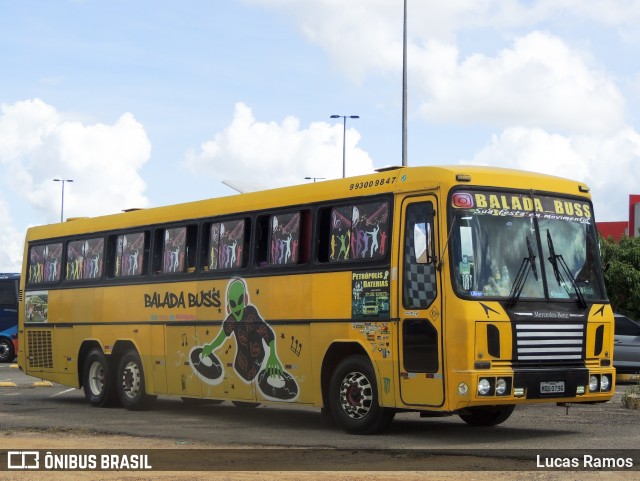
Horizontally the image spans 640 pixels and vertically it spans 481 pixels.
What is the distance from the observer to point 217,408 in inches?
830

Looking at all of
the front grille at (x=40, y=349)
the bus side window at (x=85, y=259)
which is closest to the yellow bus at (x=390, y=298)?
the bus side window at (x=85, y=259)

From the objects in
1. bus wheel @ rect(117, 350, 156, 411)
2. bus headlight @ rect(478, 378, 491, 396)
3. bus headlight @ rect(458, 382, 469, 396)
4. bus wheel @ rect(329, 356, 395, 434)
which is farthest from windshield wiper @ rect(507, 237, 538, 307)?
bus wheel @ rect(117, 350, 156, 411)

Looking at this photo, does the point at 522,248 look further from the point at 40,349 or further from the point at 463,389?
the point at 40,349

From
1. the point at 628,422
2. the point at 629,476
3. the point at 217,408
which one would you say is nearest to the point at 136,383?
the point at 217,408

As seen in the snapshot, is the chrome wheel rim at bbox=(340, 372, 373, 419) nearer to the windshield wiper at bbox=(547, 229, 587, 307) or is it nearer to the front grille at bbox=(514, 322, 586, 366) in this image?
the front grille at bbox=(514, 322, 586, 366)

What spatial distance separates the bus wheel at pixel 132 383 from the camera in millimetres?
20203

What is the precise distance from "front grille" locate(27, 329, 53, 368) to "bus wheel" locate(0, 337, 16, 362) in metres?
16.2

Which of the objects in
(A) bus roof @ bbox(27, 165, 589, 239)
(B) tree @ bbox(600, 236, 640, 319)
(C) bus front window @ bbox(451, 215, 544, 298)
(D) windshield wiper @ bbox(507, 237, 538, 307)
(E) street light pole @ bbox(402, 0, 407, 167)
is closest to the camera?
(C) bus front window @ bbox(451, 215, 544, 298)

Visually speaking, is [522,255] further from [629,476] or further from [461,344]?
[629,476]

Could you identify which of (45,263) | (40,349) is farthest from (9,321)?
(40,349)

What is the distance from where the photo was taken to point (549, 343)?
1440 cm

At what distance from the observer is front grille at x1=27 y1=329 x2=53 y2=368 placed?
2281cm

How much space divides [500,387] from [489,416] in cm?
274

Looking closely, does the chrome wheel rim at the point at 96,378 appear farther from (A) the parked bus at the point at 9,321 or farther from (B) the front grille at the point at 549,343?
(A) the parked bus at the point at 9,321
